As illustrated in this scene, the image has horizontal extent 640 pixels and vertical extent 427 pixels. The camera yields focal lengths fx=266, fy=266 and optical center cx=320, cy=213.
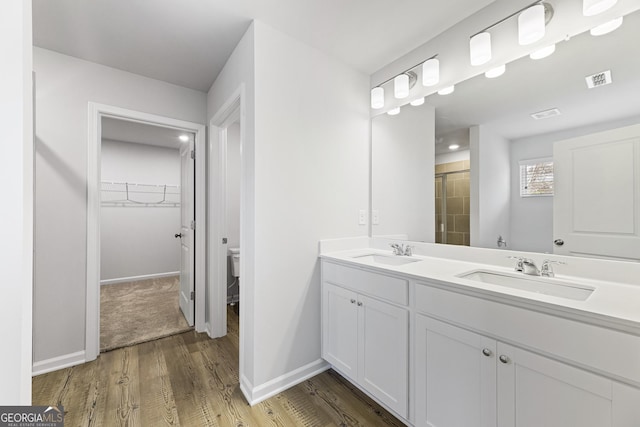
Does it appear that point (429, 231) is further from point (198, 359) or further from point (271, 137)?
point (198, 359)

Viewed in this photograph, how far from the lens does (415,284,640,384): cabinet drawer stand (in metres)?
0.81

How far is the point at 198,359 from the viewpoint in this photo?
7.14ft

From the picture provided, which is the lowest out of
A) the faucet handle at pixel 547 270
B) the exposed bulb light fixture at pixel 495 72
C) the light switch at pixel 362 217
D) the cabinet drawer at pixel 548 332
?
the cabinet drawer at pixel 548 332

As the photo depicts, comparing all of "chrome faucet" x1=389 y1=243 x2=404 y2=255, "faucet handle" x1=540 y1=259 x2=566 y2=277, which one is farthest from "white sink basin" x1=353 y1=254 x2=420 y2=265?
"faucet handle" x1=540 y1=259 x2=566 y2=277

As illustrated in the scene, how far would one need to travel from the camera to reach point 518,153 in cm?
150

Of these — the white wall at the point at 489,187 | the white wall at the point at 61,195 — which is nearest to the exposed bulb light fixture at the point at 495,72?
the white wall at the point at 489,187

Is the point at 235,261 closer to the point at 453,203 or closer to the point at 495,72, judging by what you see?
the point at 453,203

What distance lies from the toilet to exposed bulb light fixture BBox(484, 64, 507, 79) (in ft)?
9.46

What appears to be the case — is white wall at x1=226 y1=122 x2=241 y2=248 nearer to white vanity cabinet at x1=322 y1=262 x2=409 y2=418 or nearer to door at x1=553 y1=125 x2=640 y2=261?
white vanity cabinet at x1=322 y1=262 x2=409 y2=418

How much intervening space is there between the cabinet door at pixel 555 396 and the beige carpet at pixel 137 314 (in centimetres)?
273

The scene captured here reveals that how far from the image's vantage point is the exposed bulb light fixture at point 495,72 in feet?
5.01

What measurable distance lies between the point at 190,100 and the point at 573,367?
322 cm

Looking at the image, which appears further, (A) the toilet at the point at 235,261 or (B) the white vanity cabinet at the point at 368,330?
(A) the toilet at the point at 235,261

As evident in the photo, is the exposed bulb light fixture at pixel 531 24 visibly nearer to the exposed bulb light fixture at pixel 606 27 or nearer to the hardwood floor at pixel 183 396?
the exposed bulb light fixture at pixel 606 27
